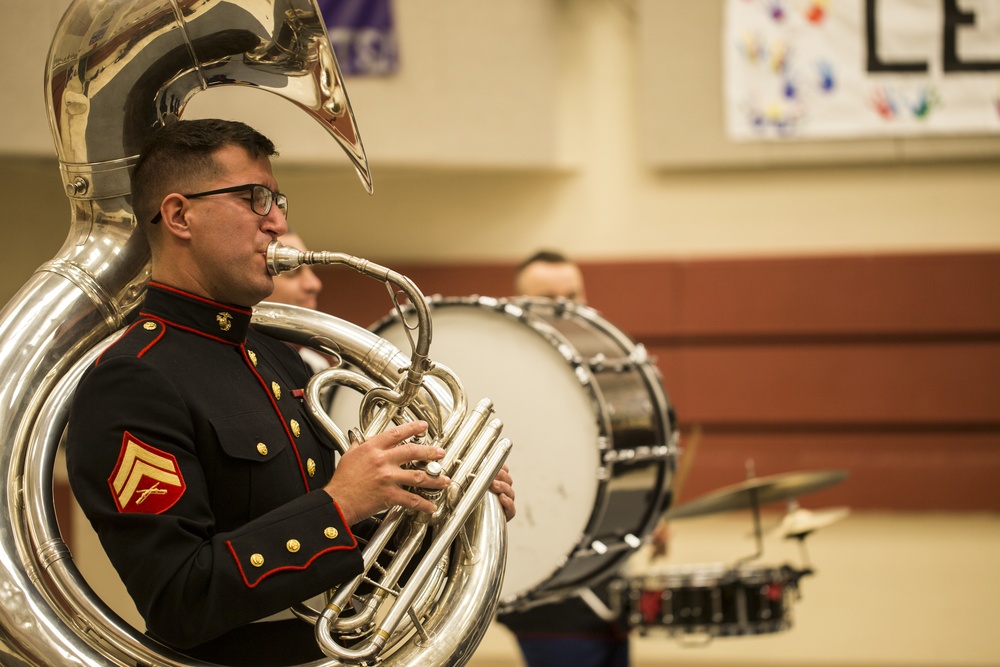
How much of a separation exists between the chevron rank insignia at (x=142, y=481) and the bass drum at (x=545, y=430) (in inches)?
41.3

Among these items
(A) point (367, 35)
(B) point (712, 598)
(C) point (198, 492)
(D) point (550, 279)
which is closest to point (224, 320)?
(C) point (198, 492)

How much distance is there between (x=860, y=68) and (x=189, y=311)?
3.48 meters

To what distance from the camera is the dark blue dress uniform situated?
1.29m

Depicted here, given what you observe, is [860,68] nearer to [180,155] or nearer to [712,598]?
[712,598]

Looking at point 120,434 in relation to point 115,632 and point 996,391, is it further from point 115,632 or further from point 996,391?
point 996,391

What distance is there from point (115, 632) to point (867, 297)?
11.9 ft

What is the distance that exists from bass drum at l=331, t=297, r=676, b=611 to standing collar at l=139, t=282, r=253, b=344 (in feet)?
2.70

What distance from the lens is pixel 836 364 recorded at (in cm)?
439

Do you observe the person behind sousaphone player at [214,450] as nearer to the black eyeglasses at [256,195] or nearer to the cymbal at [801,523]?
the black eyeglasses at [256,195]

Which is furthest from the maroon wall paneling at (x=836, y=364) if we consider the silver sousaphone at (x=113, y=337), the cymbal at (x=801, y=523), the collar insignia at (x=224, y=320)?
the collar insignia at (x=224, y=320)

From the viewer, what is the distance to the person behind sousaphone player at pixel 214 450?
129 cm

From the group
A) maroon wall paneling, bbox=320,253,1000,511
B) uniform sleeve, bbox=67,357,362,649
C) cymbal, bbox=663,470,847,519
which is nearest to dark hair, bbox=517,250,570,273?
cymbal, bbox=663,470,847,519

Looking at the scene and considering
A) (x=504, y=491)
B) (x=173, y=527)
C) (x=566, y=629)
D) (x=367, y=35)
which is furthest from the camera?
(x=367, y=35)

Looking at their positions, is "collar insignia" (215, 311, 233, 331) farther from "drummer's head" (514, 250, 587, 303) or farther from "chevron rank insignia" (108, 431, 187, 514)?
"drummer's head" (514, 250, 587, 303)
